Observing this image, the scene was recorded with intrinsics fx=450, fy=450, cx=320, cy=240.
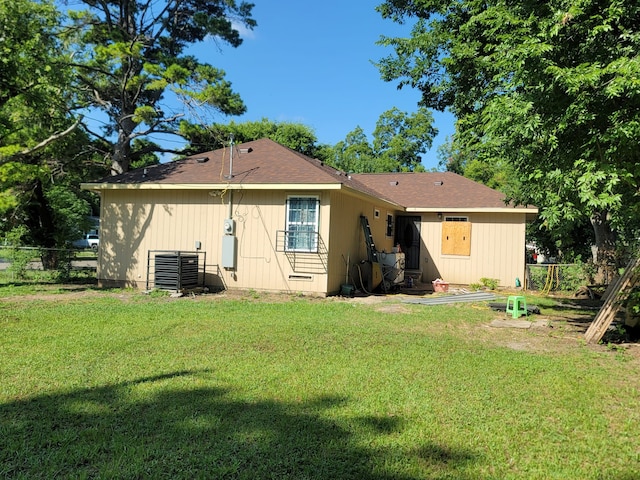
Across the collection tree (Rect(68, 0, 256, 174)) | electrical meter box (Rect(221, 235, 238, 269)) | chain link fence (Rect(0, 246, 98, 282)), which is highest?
tree (Rect(68, 0, 256, 174))

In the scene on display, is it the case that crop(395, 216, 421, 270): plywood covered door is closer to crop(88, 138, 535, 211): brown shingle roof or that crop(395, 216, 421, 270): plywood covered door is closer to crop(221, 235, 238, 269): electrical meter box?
crop(88, 138, 535, 211): brown shingle roof

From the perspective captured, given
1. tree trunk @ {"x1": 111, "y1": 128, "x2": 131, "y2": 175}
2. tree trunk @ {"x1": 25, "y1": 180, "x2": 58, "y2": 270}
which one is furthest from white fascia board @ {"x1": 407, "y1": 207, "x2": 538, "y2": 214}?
tree trunk @ {"x1": 25, "y1": 180, "x2": 58, "y2": 270}

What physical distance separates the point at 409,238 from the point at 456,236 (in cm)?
159

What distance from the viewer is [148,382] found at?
412 centimetres

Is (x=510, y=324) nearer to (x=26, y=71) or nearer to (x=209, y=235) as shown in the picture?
(x=209, y=235)

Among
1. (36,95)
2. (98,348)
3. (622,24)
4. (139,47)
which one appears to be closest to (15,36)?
(36,95)

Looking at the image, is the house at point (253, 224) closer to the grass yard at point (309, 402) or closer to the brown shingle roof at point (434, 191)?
the brown shingle roof at point (434, 191)

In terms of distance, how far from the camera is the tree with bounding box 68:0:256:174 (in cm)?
1802

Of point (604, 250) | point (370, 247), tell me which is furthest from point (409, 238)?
point (604, 250)

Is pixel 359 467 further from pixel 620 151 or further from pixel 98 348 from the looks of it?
pixel 620 151

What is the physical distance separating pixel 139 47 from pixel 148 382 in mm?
18027

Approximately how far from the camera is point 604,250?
44.4ft

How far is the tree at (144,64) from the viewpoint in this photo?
18.0 meters

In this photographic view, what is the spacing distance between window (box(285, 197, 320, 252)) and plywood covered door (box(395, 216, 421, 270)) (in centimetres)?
580
